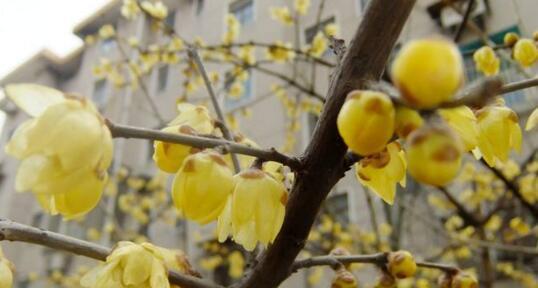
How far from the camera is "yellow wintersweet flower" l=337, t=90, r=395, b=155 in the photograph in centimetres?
48

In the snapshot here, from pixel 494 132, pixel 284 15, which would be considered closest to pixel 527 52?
pixel 494 132

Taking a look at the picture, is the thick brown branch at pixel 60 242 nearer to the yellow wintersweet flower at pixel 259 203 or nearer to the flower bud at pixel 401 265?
the yellow wintersweet flower at pixel 259 203

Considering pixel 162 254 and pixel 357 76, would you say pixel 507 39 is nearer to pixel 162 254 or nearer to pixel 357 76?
pixel 357 76

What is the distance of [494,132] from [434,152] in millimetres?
384

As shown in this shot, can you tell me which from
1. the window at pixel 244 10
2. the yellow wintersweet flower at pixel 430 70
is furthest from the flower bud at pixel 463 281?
the window at pixel 244 10

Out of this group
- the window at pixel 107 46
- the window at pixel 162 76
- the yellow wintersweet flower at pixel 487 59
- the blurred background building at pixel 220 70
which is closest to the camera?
the yellow wintersweet flower at pixel 487 59

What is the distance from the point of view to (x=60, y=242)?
0.70 m

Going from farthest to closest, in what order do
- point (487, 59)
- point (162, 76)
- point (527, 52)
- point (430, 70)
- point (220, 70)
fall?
point (162, 76), point (220, 70), point (487, 59), point (527, 52), point (430, 70)

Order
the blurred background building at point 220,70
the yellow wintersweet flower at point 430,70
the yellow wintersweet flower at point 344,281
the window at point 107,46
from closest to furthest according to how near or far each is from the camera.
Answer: the yellow wintersweet flower at point 430,70
the yellow wintersweet flower at point 344,281
the blurred background building at point 220,70
the window at point 107,46

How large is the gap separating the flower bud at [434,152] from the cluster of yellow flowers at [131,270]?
404 millimetres

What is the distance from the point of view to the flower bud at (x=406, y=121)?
1.54 feet

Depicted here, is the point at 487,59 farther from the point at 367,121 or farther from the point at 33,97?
the point at 33,97

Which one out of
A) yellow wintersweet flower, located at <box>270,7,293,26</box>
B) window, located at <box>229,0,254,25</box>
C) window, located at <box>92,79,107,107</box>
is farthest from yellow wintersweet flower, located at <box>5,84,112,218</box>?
window, located at <box>92,79,107,107</box>

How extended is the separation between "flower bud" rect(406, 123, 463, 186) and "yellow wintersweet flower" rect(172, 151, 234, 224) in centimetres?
25
